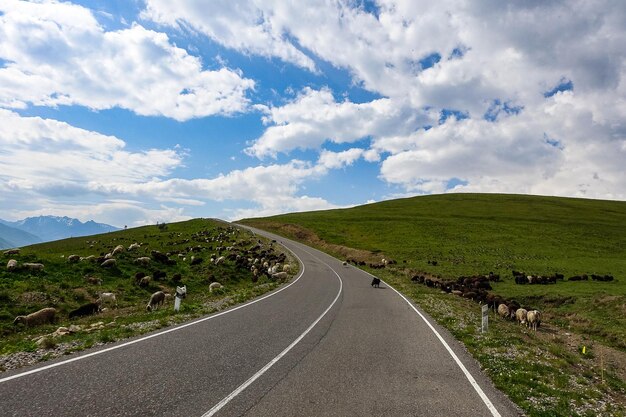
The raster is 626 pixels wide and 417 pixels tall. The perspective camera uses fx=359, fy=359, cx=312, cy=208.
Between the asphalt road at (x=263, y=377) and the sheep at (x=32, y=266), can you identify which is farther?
the sheep at (x=32, y=266)

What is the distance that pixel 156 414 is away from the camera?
651 cm

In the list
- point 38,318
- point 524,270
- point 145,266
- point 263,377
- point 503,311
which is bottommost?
point 503,311

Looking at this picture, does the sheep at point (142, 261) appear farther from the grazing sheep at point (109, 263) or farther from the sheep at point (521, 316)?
the sheep at point (521, 316)

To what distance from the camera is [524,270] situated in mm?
42812

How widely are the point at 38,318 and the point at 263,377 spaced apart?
12461mm

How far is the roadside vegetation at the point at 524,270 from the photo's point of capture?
34.0 ft

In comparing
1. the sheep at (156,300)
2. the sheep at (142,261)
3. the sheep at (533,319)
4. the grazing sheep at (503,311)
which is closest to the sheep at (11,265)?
the sheep at (156,300)

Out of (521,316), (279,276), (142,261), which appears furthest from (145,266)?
(521,316)

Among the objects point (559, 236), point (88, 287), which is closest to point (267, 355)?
point (88, 287)

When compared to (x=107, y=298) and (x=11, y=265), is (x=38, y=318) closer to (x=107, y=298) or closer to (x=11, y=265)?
(x=107, y=298)

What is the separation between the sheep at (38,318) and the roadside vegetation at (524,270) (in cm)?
1728

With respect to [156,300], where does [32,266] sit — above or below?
above

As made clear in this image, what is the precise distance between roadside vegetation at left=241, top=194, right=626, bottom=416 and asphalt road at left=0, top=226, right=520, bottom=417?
4.95 ft

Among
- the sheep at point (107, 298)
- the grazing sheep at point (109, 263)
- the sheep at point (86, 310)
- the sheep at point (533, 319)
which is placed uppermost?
the grazing sheep at point (109, 263)
